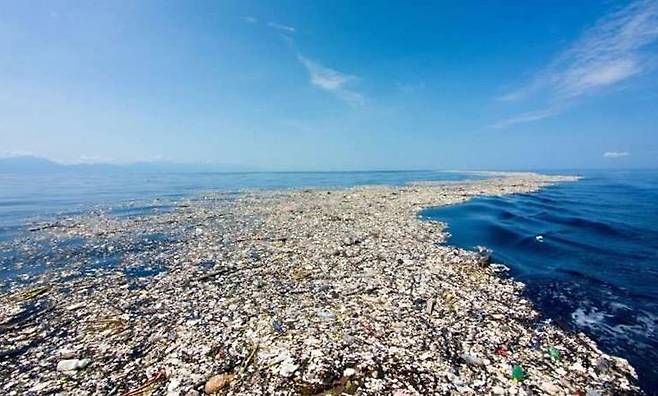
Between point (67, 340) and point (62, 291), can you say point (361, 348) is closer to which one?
point (67, 340)

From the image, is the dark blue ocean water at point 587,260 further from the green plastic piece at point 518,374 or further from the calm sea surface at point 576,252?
the green plastic piece at point 518,374

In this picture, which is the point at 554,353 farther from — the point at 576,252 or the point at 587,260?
the point at 576,252

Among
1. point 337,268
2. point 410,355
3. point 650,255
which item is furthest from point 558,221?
point 410,355

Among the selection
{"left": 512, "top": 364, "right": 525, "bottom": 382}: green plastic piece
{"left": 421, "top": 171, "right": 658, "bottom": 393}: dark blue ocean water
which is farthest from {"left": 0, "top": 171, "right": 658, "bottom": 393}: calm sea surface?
{"left": 512, "top": 364, "right": 525, "bottom": 382}: green plastic piece

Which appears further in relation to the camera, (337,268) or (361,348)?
(337,268)

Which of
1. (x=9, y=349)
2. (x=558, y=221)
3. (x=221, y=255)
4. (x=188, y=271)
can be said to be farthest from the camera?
(x=558, y=221)

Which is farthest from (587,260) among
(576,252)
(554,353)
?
(554,353)

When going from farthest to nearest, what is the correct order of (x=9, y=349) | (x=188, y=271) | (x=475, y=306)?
(x=188, y=271) < (x=475, y=306) < (x=9, y=349)
